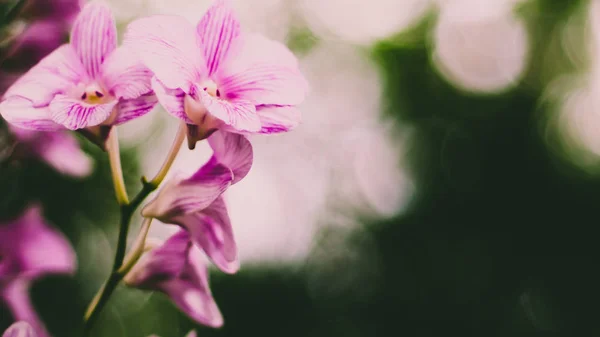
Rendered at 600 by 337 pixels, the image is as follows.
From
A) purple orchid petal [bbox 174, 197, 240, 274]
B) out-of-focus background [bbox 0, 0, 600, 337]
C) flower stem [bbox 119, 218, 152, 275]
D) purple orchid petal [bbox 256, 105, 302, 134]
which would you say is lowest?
out-of-focus background [bbox 0, 0, 600, 337]

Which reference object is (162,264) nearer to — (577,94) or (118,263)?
(118,263)

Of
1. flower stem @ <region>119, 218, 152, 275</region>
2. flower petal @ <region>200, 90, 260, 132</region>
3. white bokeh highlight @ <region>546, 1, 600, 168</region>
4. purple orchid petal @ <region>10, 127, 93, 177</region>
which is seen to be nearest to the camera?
flower petal @ <region>200, 90, 260, 132</region>

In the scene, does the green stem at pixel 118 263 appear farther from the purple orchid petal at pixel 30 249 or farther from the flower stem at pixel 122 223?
the purple orchid petal at pixel 30 249

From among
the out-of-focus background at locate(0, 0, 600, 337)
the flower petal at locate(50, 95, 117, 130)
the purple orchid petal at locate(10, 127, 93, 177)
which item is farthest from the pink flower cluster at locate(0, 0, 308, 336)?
the out-of-focus background at locate(0, 0, 600, 337)

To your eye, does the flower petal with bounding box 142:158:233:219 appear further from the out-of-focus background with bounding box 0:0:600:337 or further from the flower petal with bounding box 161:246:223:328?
the out-of-focus background with bounding box 0:0:600:337

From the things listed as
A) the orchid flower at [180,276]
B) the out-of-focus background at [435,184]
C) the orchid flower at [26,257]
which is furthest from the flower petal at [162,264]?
the out-of-focus background at [435,184]

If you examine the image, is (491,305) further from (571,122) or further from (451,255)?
(571,122)
